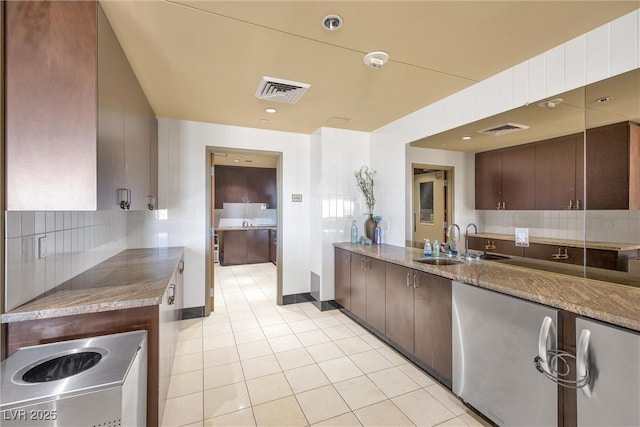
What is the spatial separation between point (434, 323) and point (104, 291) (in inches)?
86.1

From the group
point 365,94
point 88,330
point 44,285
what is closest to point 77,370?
point 88,330

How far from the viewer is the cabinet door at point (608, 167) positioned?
1.72 metres

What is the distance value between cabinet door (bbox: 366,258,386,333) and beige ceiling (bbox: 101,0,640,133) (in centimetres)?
166

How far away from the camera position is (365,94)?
2688mm

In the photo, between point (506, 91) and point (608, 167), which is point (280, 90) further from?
point (608, 167)

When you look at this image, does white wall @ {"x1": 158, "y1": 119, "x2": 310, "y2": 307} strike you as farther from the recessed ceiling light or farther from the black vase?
the recessed ceiling light

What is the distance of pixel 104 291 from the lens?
1625 mm

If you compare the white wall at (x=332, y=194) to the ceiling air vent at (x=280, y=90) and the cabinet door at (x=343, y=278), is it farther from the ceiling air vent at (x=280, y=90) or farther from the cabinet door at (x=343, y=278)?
the ceiling air vent at (x=280, y=90)

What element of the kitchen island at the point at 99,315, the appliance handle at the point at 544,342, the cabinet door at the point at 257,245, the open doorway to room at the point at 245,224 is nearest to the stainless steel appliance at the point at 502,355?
the appliance handle at the point at 544,342

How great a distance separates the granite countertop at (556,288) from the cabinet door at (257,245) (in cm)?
496

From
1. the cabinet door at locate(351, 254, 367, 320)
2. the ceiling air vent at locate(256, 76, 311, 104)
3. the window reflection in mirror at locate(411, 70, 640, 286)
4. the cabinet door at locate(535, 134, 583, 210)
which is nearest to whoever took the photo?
the window reflection in mirror at locate(411, 70, 640, 286)

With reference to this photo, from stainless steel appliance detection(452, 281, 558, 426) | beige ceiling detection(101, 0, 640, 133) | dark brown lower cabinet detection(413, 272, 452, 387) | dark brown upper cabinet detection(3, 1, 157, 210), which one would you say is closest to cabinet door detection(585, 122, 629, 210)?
beige ceiling detection(101, 0, 640, 133)

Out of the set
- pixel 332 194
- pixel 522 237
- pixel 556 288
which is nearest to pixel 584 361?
pixel 556 288

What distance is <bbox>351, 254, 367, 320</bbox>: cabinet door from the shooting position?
3.15m
